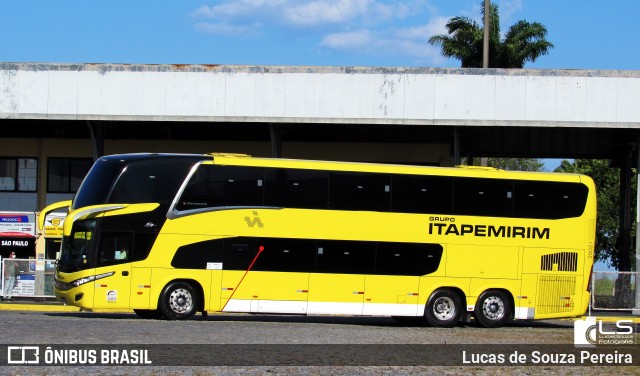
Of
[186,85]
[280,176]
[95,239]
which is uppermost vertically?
[186,85]

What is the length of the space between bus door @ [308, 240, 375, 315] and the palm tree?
45.3 meters

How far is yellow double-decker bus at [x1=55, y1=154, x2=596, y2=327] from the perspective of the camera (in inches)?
970

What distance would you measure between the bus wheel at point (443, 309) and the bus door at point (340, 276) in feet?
5.50

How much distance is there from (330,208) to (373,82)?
1089cm

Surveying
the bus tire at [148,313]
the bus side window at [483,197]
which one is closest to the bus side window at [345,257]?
the bus side window at [483,197]

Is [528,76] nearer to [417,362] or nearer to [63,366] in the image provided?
[417,362]

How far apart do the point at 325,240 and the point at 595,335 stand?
782 cm

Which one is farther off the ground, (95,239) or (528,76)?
(528,76)

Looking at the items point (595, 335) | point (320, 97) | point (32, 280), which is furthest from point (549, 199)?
point (32, 280)

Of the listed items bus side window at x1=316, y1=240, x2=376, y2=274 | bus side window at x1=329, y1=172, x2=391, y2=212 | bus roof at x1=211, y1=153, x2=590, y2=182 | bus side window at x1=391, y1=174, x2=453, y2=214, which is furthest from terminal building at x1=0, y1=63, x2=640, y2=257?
bus side window at x1=316, y1=240, x2=376, y2=274

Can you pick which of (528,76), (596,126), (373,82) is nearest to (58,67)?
(373,82)

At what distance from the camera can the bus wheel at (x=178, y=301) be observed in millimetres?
24828

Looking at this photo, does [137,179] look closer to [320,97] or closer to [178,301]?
[178,301]

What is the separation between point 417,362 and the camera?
15656 millimetres
